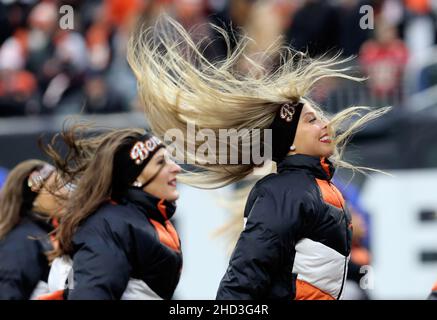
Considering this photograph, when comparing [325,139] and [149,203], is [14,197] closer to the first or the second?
[149,203]

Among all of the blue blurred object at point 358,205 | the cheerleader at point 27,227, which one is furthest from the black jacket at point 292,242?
the blue blurred object at point 358,205

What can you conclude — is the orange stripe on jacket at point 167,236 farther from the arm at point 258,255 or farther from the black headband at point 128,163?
the arm at point 258,255

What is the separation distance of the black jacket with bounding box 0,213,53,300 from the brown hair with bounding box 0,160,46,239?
0.05m

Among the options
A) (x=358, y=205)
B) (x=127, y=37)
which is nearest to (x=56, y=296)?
(x=358, y=205)

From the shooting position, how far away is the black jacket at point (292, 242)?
4.84m

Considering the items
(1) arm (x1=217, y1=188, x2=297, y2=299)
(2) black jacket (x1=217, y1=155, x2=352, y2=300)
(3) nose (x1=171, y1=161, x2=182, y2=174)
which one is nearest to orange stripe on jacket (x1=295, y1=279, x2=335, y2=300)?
(2) black jacket (x1=217, y1=155, x2=352, y2=300)

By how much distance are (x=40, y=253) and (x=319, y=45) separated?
5.37m

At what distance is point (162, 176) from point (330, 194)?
1.07 m

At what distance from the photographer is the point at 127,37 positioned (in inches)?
489

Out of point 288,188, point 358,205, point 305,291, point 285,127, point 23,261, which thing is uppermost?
point 285,127
